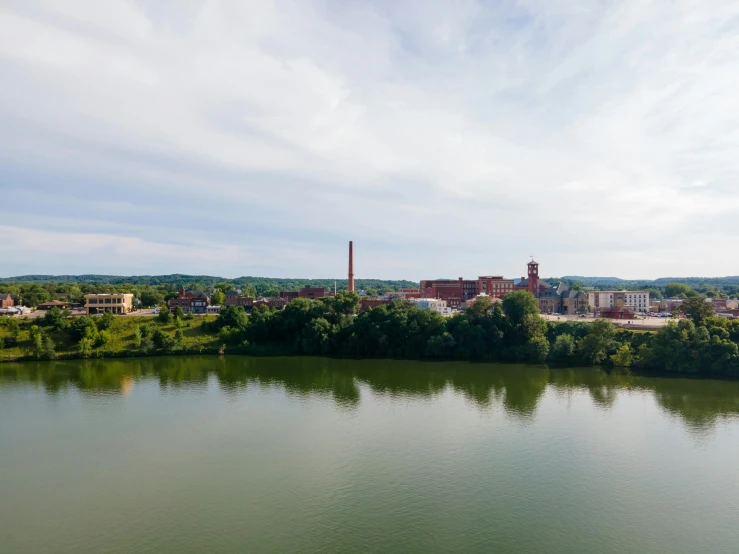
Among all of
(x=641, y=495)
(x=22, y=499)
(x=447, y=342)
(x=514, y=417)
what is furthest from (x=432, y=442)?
(x=447, y=342)

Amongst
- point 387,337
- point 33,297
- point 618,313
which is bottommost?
point 387,337

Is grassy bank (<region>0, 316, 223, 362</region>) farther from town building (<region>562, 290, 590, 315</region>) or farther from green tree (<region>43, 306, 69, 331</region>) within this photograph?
town building (<region>562, 290, 590, 315</region>)

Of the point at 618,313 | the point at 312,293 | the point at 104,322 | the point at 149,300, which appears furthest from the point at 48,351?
the point at 618,313

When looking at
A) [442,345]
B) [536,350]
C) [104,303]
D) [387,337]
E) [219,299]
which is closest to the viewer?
[536,350]

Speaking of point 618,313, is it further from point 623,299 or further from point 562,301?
point 623,299

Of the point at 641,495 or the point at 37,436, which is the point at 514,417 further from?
the point at 37,436

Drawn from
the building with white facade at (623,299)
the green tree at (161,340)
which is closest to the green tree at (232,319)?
the green tree at (161,340)

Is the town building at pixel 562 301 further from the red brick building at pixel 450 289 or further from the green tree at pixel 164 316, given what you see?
the green tree at pixel 164 316
